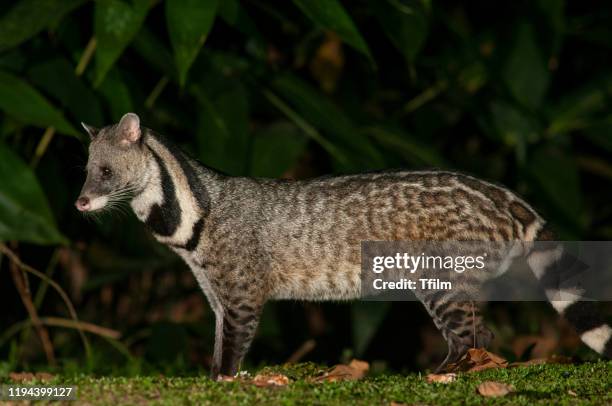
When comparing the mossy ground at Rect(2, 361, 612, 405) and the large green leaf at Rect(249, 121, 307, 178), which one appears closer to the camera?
the mossy ground at Rect(2, 361, 612, 405)

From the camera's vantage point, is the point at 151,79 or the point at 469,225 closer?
the point at 469,225

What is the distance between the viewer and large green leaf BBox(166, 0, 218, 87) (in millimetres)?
6648

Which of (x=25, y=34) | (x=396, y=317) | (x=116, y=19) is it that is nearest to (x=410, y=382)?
(x=116, y=19)

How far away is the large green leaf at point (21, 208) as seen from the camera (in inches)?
269

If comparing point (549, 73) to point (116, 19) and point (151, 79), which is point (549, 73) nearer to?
point (151, 79)

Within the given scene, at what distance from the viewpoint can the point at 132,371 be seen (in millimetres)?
7453

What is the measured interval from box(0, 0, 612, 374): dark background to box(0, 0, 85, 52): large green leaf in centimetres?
1

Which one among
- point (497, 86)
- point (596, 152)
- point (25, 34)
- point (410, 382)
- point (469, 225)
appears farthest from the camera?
point (596, 152)

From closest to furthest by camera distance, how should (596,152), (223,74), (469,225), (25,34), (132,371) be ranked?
(469,225)
(25,34)
(132,371)
(223,74)
(596,152)

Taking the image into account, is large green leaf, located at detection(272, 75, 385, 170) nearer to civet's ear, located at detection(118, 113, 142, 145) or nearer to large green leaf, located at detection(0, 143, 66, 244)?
civet's ear, located at detection(118, 113, 142, 145)

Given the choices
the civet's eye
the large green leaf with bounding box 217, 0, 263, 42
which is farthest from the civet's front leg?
the large green leaf with bounding box 217, 0, 263, 42

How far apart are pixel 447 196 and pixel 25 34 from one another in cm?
303

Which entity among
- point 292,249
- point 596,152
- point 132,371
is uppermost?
point 596,152

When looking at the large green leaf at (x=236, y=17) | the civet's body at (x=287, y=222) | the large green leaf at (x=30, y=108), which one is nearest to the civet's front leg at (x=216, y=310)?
the civet's body at (x=287, y=222)
